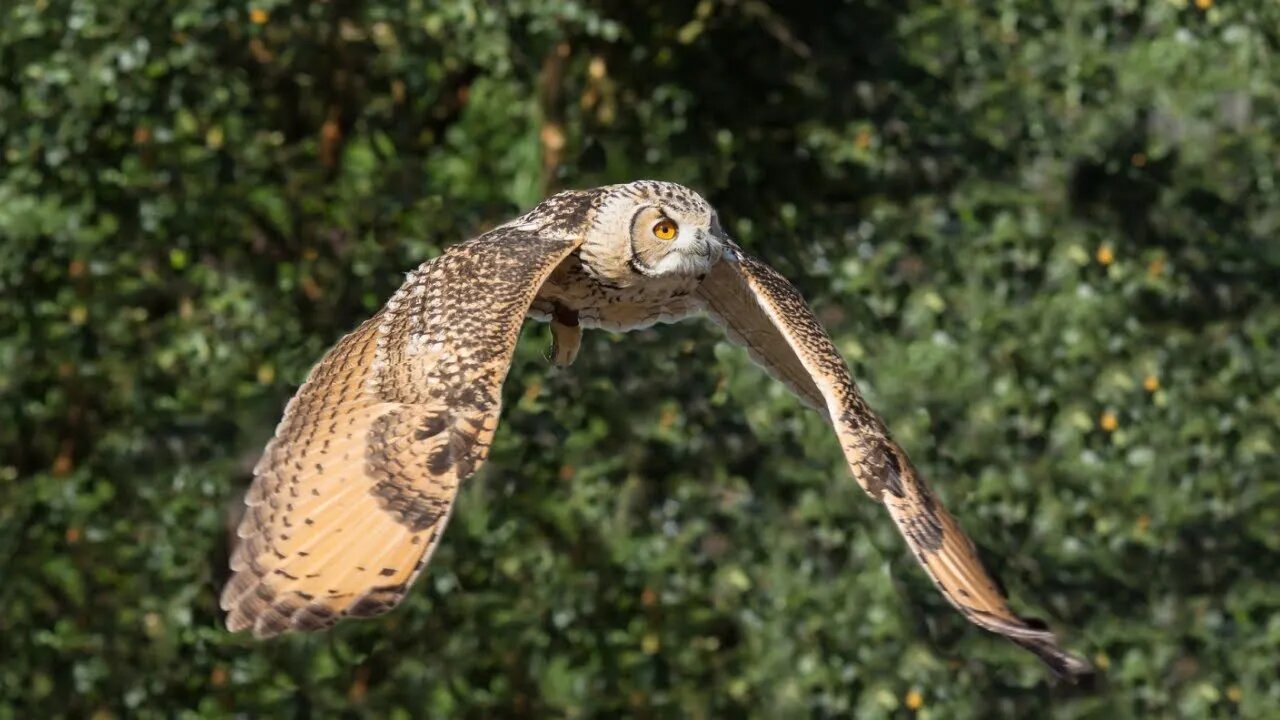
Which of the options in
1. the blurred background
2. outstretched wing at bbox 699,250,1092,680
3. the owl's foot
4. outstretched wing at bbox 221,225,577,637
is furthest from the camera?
the blurred background

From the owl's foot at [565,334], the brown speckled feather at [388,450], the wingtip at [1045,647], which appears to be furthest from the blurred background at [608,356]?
the wingtip at [1045,647]

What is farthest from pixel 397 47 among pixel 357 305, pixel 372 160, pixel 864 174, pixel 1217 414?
pixel 1217 414

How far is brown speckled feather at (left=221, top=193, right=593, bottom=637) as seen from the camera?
9.64 feet

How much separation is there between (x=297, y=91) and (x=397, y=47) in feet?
0.94

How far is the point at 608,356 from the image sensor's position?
18.5 feet

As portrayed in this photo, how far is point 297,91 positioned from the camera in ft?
19.3

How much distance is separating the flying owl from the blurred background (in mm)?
1936

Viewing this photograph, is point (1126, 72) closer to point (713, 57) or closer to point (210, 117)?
point (713, 57)

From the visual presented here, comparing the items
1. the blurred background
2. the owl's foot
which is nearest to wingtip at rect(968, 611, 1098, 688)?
the owl's foot

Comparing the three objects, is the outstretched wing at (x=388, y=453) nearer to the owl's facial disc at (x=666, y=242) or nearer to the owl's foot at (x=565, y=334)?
the owl's facial disc at (x=666, y=242)

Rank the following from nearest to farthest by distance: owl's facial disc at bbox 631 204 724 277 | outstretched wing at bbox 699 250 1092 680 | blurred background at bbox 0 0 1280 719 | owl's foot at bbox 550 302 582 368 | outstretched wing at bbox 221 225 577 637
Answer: outstretched wing at bbox 221 225 577 637
outstretched wing at bbox 699 250 1092 680
owl's facial disc at bbox 631 204 724 277
owl's foot at bbox 550 302 582 368
blurred background at bbox 0 0 1280 719

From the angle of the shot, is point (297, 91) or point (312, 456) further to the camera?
point (297, 91)

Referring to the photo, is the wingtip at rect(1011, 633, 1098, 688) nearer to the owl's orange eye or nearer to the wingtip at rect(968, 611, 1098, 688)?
the wingtip at rect(968, 611, 1098, 688)

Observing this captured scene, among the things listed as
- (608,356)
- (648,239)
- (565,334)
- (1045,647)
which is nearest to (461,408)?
(648,239)
